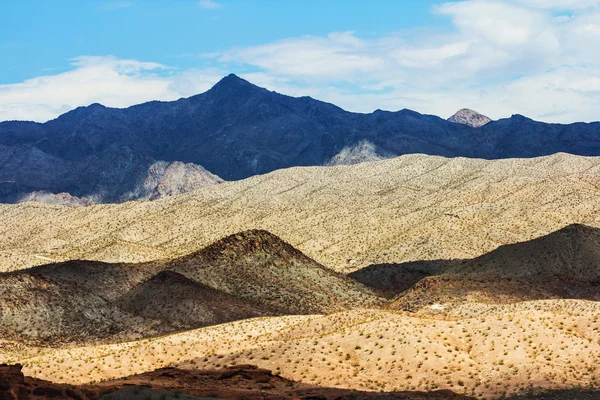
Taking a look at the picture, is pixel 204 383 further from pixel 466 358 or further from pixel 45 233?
pixel 45 233

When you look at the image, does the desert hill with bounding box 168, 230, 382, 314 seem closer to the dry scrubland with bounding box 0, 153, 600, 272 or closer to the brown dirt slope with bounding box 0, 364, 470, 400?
the dry scrubland with bounding box 0, 153, 600, 272

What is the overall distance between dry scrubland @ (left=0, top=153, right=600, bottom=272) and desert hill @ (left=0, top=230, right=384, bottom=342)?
22411mm

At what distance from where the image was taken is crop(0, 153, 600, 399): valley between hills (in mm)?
33844

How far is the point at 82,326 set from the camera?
59.5 m

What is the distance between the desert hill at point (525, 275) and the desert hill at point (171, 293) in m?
10.3

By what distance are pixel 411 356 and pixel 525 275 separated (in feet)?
144

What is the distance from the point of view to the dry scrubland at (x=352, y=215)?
105438 mm

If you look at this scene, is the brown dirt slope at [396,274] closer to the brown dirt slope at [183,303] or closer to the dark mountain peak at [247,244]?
the dark mountain peak at [247,244]

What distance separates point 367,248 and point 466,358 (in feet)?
242

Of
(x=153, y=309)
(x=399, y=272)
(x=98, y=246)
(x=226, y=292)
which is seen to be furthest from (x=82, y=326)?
(x=98, y=246)

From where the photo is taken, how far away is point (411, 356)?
3553 cm

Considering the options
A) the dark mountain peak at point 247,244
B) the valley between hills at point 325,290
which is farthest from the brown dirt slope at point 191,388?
the dark mountain peak at point 247,244

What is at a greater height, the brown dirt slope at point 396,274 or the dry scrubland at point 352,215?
the dry scrubland at point 352,215

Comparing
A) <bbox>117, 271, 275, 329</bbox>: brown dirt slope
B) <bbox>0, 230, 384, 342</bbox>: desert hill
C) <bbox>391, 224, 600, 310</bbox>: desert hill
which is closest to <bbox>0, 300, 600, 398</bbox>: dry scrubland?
<bbox>117, 271, 275, 329</bbox>: brown dirt slope
